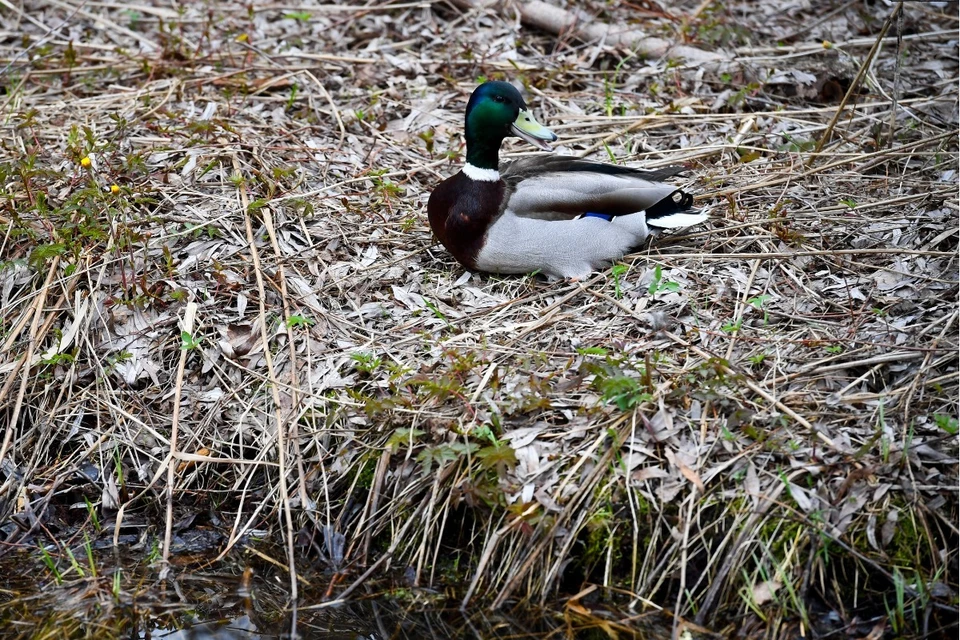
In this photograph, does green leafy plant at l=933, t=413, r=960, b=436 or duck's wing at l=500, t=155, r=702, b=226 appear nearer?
green leafy plant at l=933, t=413, r=960, b=436

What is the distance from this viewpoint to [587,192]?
170 inches

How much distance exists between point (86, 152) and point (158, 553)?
222 centimetres

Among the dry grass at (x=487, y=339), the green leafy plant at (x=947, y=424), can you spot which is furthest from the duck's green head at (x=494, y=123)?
the green leafy plant at (x=947, y=424)

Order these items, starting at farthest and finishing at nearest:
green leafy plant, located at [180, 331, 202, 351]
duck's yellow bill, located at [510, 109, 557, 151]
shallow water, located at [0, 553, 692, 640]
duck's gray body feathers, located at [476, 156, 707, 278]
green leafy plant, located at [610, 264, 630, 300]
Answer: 1. duck's yellow bill, located at [510, 109, 557, 151]
2. duck's gray body feathers, located at [476, 156, 707, 278]
3. green leafy plant, located at [610, 264, 630, 300]
4. green leafy plant, located at [180, 331, 202, 351]
5. shallow water, located at [0, 553, 692, 640]

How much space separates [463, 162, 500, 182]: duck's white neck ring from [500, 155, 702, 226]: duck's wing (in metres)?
0.05

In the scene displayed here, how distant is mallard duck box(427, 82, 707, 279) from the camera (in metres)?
4.28

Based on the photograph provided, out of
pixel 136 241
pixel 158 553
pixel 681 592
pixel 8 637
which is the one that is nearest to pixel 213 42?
pixel 136 241

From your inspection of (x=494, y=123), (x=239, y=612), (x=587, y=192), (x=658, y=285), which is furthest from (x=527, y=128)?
(x=239, y=612)

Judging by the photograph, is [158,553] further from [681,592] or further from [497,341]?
[681,592]

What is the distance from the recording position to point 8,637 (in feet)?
10.4

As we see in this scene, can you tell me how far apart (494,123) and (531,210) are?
1.40 ft

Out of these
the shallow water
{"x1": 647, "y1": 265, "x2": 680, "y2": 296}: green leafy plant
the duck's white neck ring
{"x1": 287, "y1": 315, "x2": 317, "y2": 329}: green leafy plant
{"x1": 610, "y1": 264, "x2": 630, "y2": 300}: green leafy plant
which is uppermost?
the duck's white neck ring

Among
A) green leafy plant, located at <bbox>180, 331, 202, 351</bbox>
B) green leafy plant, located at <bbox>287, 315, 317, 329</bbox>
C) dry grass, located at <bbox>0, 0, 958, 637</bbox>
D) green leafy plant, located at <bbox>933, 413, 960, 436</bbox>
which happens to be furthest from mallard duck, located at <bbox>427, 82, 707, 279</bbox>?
green leafy plant, located at <bbox>933, 413, 960, 436</bbox>

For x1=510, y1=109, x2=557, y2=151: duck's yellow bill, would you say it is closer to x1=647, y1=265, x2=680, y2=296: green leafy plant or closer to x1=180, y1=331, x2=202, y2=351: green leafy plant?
x1=647, y1=265, x2=680, y2=296: green leafy plant
